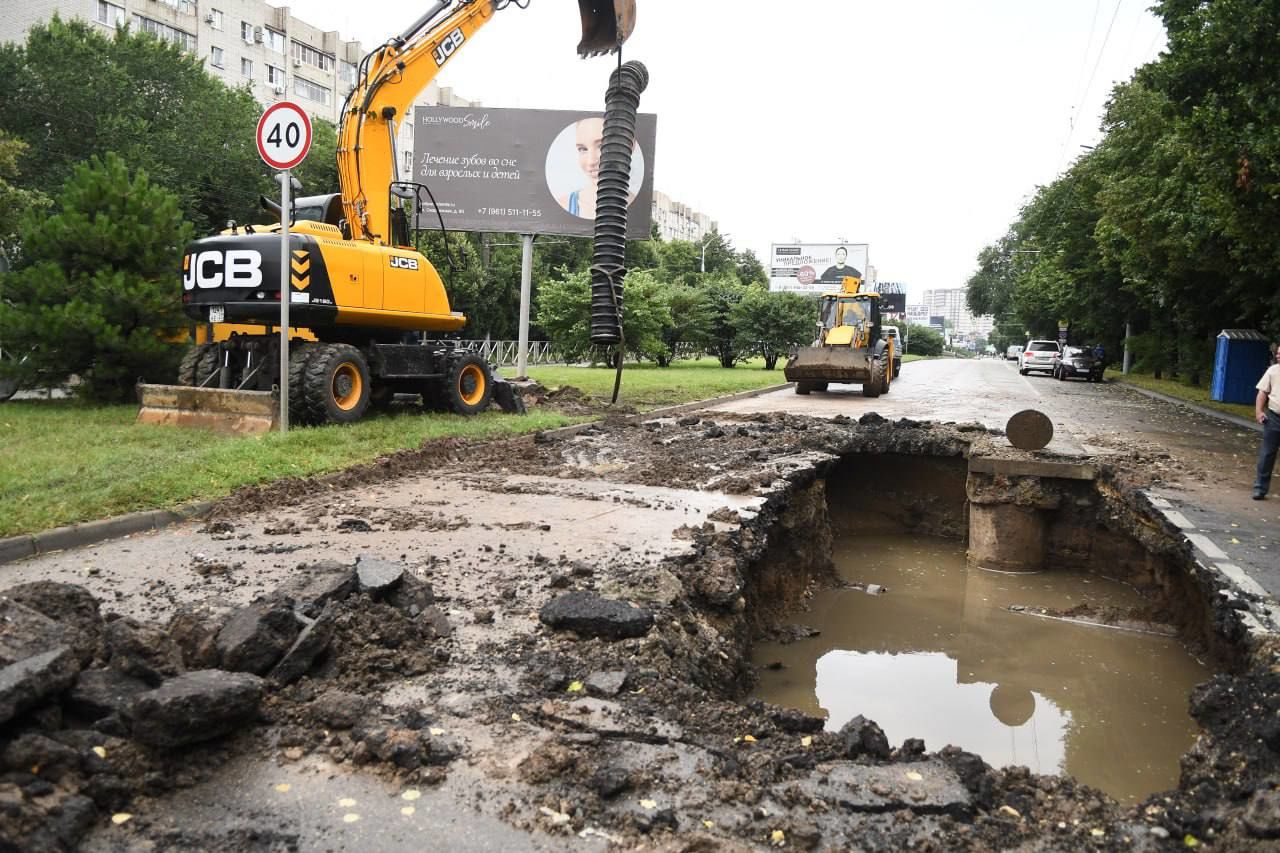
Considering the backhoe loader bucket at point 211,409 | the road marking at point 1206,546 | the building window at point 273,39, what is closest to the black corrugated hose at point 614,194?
the backhoe loader bucket at point 211,409

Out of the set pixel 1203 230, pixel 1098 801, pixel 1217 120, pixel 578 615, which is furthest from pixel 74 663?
pixel 1203 230

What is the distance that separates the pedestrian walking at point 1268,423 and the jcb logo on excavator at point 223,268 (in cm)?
1075

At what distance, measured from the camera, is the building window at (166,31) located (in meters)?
47.0

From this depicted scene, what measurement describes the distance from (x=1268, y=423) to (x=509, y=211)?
13.1 m

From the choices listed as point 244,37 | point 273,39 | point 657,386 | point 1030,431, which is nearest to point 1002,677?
point 1030,431

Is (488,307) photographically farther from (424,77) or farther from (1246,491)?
(1246,491)

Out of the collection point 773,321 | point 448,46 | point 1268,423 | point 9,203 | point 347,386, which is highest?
→ point 448,46

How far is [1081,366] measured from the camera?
3528 cm

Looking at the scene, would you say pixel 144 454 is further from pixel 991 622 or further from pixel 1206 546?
pixel 1206 546

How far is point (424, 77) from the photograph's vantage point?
12.8m

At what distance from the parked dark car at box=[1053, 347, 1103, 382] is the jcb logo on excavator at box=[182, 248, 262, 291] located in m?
33.0

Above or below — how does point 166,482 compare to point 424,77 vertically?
below

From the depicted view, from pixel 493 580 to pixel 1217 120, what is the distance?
11821mm

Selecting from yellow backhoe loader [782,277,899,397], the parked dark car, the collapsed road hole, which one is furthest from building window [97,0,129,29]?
the collapsed road hole
